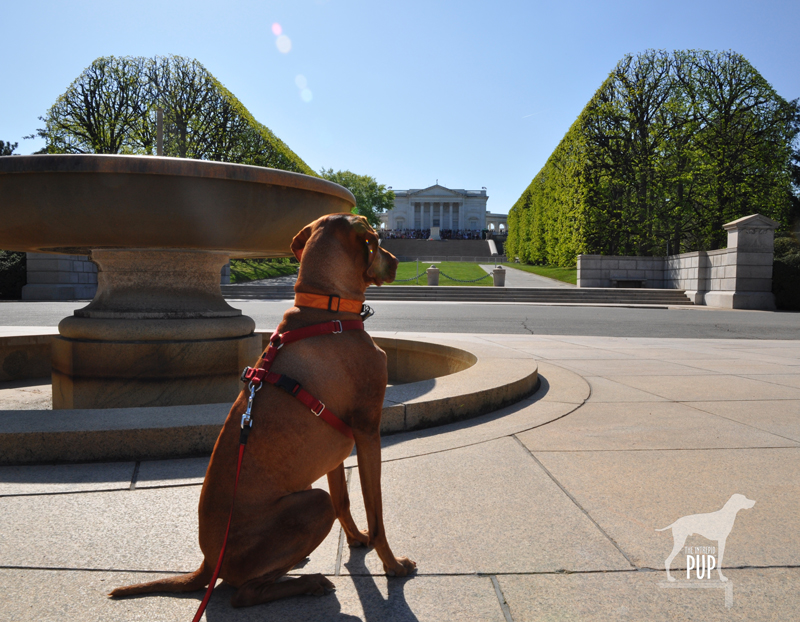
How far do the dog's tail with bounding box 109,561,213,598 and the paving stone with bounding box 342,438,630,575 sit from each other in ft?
1.73

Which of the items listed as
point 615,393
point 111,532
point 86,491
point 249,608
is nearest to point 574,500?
point 249,608

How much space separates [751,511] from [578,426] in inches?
57.2

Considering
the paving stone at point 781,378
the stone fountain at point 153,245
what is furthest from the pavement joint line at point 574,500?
the paving stone at point 781,378

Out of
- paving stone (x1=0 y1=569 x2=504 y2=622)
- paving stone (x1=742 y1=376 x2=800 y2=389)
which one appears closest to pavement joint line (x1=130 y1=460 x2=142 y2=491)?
paving stone (x1=0 y1=569 x2=504 y2=622)

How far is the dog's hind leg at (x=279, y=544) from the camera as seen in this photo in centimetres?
166

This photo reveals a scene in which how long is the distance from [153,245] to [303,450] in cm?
283

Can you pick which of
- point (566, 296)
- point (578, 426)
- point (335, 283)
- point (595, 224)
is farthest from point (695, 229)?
point (335, 283)

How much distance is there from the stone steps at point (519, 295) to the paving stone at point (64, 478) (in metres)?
18.1

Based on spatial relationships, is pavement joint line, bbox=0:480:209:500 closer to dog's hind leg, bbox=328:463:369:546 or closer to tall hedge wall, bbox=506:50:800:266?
dog's hind leg, bbox=328:463:369:546

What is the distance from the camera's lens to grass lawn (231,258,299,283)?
29.3 meters

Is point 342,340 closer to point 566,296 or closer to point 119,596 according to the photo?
point 119,596

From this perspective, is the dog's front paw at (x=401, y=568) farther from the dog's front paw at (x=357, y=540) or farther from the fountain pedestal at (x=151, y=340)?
the fountain pedestal at (x=151, y=340)

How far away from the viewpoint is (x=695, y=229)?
2714 centimetres

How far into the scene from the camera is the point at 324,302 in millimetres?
1949
